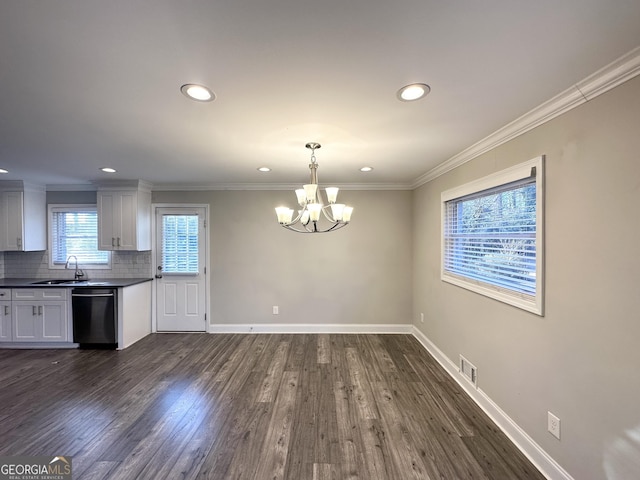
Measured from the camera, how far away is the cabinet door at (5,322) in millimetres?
3854

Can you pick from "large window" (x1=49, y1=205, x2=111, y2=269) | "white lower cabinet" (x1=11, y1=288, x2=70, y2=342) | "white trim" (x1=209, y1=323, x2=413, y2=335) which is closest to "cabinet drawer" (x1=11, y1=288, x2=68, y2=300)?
"white lower cabinet" (x1=11, y1=288, x2=70, y2=342)

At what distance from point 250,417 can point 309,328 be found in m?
2.15

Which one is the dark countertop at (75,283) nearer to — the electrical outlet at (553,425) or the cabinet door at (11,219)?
the cabinet door at (11,219)

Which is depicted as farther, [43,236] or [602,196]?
[43,236]

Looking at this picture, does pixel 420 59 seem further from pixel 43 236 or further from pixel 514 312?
pixel 43 236

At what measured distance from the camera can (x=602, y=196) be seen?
4.79 ft

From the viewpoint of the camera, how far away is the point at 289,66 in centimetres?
135

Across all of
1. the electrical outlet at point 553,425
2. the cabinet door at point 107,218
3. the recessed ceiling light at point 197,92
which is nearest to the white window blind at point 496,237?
the electrical outlet at point 553,425

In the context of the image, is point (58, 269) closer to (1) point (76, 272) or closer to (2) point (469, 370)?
(1) point (76, 272)

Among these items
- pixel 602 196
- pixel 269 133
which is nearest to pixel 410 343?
pixel 602 196

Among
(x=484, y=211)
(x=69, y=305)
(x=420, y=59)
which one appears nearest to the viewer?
(x=420, y=59)

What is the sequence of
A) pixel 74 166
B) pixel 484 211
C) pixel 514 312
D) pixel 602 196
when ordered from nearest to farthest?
1. pixel 602 196
2. pixel 514 312
3. pixel 484 211
4. pixel 74 166

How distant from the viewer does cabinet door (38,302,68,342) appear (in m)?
3.86

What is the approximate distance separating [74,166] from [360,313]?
4301 millimetres
